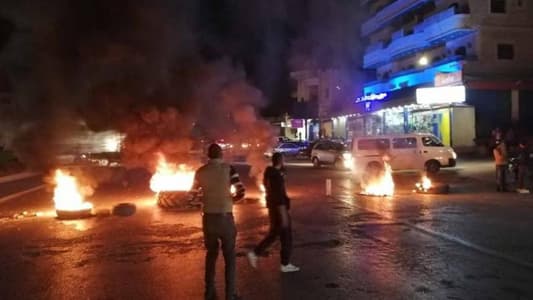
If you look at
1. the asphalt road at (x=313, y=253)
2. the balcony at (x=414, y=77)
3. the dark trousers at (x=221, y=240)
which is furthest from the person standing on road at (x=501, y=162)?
the balcony at (x=414, y=77)

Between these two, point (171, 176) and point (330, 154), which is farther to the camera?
point (330, 154)

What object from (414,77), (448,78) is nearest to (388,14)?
(414,77)

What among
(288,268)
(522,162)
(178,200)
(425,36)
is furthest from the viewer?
(425,36)

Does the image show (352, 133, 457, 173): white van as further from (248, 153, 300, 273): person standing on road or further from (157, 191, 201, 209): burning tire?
(248, 153, 300, 273): person standing on road

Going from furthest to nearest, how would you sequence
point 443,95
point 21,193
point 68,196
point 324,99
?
point 324,99, point 443,95, point 21,193, point 68,196

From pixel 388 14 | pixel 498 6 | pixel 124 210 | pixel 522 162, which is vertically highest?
pixel 388 14

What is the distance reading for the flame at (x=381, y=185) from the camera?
1993cm

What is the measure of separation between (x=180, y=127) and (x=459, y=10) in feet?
91.8

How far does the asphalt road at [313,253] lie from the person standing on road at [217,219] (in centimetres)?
53

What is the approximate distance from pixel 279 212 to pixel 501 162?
1258 cm

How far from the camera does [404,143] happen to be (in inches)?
1074

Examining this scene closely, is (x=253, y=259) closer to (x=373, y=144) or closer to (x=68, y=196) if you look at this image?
(x=68, y=196)

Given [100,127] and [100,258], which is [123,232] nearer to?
[100,258]

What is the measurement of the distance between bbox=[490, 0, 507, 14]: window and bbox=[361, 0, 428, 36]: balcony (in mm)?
7304
